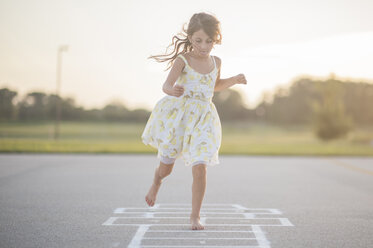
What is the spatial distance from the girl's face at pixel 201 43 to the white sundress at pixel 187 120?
0.15m

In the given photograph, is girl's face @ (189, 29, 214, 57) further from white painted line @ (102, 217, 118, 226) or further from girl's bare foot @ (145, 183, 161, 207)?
white painted line @ (102, 217, 118, 226)

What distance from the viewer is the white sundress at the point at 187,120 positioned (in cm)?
355

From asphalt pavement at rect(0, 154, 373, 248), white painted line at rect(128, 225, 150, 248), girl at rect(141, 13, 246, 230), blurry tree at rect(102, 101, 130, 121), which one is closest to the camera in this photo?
white painted line at rect(128, 225, 150, 248)

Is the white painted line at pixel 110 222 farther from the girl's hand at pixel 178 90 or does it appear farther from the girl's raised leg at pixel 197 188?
the girl's hand at pixel 178 90

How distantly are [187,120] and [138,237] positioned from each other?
3.59 ft

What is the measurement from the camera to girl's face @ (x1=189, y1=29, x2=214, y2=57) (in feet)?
11.7

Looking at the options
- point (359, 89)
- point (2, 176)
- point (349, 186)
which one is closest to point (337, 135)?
point (349, 186)

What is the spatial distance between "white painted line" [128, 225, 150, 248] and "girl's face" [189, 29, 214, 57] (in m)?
1.57

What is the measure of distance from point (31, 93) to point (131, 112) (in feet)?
37.5

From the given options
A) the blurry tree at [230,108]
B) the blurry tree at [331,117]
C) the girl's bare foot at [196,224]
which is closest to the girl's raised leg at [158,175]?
the girl's bare foot at [196,224]

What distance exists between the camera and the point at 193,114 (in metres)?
3.60

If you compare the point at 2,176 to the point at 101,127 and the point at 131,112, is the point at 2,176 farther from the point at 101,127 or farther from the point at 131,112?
the point at 131,112

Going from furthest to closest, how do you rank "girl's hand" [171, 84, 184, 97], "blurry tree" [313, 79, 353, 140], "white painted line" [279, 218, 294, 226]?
"blurry tree" [313, 79, 353, 140]
"white painted line" [279, 218, 294, 226]
"girl's hand" [171, 84, 184, 97]

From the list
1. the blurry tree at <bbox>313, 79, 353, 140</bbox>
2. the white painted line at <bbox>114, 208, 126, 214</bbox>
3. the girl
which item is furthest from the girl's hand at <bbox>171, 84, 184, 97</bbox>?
the blurry tree at <bbox>313, 79, 353, 140</bbox>
